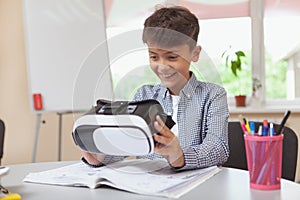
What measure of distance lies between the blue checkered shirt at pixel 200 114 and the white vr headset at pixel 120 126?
0.13 m

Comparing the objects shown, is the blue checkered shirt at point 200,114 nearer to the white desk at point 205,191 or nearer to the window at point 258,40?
the white desk at point 205,191

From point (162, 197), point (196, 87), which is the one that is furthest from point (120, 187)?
point (196, 87)

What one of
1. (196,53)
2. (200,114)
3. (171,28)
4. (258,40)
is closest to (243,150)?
(200,114)

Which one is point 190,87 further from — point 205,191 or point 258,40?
point 258,40

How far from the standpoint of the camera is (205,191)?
38.5 inches

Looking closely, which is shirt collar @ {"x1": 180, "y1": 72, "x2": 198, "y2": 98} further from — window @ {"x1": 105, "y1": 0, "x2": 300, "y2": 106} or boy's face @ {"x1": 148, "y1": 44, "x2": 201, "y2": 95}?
window @ {"x1": 105, "y1": 0, "x2": 300, "y2": 106}

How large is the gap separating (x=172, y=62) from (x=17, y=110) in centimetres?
230

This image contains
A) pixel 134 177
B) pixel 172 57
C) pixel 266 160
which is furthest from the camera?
pixel 172 57

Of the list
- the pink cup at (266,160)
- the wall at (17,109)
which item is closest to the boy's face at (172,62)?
the pink cup at (266,160)

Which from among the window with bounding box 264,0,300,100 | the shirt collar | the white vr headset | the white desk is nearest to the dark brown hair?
the shirt collar

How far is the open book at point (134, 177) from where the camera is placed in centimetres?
98

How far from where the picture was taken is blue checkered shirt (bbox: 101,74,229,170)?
1248 millimetres

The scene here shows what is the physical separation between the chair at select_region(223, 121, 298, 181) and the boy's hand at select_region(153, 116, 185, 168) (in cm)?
35

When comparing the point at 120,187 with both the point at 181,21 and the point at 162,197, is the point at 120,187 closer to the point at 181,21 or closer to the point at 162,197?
the point at 162,197
